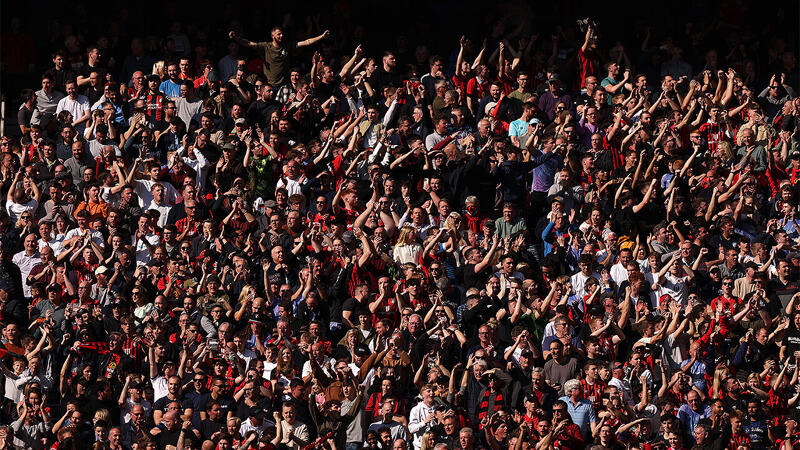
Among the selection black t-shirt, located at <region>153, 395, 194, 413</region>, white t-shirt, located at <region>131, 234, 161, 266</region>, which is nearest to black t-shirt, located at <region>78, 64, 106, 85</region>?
white t-shirt, located at <region>131, 234, 161, 266</region>

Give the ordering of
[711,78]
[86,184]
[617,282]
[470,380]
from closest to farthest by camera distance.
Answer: [470,380], [617,282], [86,184], [711,78]

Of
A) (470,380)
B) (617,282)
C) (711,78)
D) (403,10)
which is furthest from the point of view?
(403,10)

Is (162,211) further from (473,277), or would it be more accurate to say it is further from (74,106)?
(473,277)

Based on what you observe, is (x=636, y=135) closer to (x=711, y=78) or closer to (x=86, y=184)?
(x=711, y=78)

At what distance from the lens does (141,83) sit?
92.8ft

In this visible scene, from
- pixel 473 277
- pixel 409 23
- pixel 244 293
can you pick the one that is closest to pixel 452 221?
pixel 473 277

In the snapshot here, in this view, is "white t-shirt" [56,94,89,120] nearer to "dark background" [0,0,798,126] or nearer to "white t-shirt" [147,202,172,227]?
"dark background" [0,0,798,126]

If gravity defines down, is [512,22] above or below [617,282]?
above

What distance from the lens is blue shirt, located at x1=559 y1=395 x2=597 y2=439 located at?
22.8 metres

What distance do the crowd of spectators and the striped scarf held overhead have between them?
0.04m

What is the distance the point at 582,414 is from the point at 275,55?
28.0 ft

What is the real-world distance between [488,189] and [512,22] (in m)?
4.63

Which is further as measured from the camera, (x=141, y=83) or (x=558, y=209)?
(x=141, y=83)

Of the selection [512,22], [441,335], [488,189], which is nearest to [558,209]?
[488,189]
